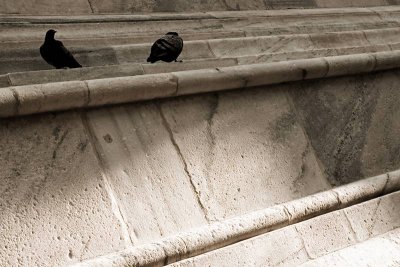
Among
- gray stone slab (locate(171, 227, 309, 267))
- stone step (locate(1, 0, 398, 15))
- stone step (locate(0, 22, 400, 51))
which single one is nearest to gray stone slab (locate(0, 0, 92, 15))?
stone step (locate(1, 0, 398, 15))

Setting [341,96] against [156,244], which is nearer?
[156,244]

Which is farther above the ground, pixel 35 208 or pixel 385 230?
pixel 35 208

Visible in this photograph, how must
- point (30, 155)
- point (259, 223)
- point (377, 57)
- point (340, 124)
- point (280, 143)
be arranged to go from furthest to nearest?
point (377, 57) < point (340, 124) < point (280, 143) < point (259, 223) < point (30, 155)

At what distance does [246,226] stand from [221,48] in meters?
1.18

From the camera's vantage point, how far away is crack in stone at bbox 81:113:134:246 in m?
2.33

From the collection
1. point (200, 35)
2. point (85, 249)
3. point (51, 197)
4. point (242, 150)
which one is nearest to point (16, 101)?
point (51, 197)

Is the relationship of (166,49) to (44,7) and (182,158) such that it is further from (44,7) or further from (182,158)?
(44,7)

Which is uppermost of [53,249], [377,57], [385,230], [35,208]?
[377,57]

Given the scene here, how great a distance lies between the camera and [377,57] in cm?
341

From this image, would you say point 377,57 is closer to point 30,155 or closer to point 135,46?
point 135,46

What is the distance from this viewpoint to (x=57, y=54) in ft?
8.87

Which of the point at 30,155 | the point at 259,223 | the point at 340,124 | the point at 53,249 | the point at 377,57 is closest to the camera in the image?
the point at 53,249

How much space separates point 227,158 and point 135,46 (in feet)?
2.62

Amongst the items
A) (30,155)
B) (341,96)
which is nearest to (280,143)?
(341,96)
